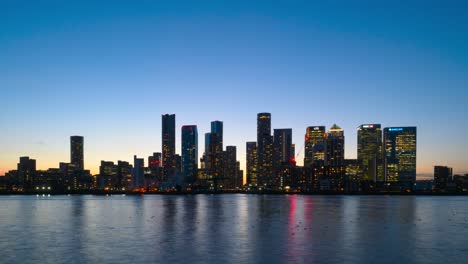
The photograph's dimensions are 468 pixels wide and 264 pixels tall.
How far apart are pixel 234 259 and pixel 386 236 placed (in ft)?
78.9

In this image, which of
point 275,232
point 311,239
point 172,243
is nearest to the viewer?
point 172,243

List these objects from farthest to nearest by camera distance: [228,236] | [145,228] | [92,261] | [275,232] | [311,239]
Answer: [145,228]
[275,232]
[228,236]
[311,239]
[92,261]

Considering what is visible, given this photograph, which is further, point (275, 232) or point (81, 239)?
point (275, 232)

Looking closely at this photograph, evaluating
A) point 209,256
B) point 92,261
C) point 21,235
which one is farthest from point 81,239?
point 209,256

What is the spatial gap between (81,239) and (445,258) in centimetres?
3677

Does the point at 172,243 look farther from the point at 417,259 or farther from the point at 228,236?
the point at 417,259

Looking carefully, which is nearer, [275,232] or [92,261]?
[92,261]

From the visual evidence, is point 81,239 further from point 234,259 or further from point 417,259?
point 417,259

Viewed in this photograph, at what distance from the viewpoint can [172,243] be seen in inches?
1812

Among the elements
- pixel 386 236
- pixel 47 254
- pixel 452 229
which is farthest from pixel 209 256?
pixel 452 229

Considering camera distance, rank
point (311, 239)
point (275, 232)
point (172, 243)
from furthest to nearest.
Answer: point (275, 232), point (311, 239), point (172, 243)

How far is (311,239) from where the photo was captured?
162 ft

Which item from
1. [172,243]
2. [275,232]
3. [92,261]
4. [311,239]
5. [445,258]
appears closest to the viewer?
[92,261]

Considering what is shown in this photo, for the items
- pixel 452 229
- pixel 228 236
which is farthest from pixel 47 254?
pixel 452 229
